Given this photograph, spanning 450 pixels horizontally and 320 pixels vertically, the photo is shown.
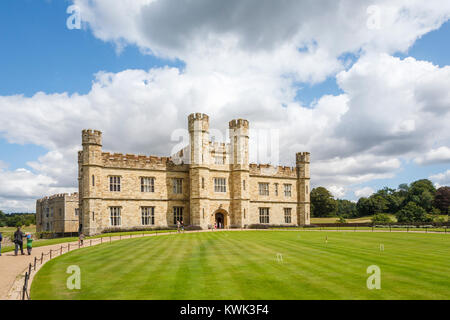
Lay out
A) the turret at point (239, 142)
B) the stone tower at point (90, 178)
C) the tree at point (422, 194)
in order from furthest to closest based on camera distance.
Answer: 1. the tree at point (422, 194)
2. the turret at point (239, 142)
3. the stone tower at point (90, 178)

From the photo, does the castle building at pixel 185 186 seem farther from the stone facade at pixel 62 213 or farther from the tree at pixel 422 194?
the tree at pixel 422 194

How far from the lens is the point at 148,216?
39.0 meters

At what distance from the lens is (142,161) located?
128 feet

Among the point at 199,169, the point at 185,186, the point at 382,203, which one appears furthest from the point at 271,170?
the point at 382,203

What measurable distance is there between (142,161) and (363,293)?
111 ft

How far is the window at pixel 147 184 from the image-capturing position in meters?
39.0

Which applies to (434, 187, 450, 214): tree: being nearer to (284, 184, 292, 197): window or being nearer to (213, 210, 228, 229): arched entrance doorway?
(284, 184, 292, 197): window

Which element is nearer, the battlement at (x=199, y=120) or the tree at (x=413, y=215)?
the battlement at (x=199, y=120)

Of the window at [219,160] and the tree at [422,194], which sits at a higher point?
the window at [219,160]

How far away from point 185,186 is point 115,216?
950cm

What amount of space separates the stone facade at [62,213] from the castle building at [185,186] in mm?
15974

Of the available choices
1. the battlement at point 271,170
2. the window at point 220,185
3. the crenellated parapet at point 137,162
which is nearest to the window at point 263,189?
the battlement at point 271,170

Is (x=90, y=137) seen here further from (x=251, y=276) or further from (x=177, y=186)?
(x=251, y=276)
